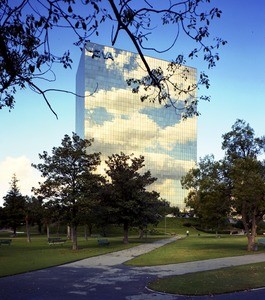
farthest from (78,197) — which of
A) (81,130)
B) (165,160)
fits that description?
(165,160)

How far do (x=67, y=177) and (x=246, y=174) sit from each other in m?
14.0

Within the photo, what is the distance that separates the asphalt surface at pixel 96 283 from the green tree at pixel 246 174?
8.96m

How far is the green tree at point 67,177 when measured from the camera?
3275 cm

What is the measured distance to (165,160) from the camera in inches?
5320

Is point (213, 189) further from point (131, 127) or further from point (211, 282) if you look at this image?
point (131, 127)

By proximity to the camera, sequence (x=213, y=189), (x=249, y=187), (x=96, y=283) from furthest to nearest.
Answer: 1. (x=213, y=189)
2. (x=249, y=187)
3. (x=96, y=283)

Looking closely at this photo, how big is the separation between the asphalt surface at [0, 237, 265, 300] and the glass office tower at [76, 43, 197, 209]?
8416 cm

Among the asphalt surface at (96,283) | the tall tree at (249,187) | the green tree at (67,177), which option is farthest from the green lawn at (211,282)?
the green tree at (67,177)

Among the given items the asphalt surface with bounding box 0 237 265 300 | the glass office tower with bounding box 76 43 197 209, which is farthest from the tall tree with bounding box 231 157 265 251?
the glass office tower with bounding box 76 43 197 209

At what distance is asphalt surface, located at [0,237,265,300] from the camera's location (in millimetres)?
12125

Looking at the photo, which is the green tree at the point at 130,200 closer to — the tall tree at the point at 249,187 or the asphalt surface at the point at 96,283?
the tall tree at the point at 249,187

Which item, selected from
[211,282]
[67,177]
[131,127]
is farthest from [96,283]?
[131,127]

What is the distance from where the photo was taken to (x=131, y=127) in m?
122

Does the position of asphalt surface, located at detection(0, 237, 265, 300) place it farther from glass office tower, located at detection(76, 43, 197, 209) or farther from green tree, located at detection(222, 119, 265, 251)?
glass office tower, located at detection(76, 43, 197, 209)
